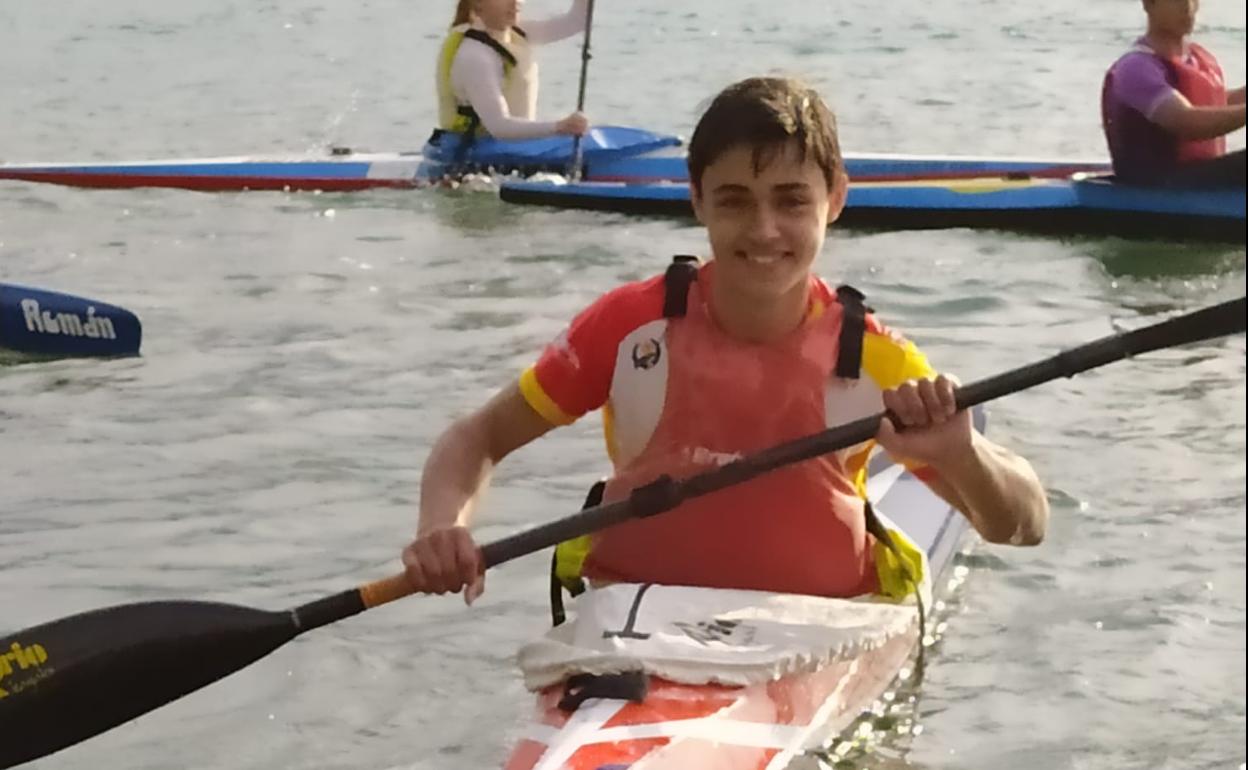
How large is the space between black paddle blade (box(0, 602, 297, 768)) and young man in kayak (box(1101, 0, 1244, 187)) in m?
4.26

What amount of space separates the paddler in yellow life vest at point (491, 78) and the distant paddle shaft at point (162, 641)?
5.04 metres

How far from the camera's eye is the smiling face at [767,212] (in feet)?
8.30

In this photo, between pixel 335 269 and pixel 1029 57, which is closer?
pixel 335 269

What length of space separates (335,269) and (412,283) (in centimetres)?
38

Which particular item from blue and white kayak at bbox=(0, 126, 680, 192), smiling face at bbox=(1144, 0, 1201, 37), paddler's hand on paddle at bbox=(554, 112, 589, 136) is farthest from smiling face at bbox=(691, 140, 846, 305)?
blue and white kayak at bbox=(0, 126, 680, 192)

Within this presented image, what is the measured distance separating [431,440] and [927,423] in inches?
99.3

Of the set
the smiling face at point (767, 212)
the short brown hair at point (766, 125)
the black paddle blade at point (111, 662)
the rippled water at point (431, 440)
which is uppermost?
the short brown hair at point (766, 125)

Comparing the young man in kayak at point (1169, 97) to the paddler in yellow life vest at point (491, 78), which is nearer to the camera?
the young man in kayak at point (1169, 97)

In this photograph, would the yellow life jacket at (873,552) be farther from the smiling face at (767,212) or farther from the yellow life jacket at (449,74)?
the yellow life jacket at (449,74)

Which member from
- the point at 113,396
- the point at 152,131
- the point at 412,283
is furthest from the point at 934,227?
the point at 152,131

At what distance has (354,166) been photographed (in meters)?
8.18

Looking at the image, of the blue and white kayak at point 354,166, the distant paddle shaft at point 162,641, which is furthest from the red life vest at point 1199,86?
the distant paddle shaft at point 162,641

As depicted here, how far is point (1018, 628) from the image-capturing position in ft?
11.6

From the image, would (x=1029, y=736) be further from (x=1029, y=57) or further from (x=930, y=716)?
(x=1029, y=57)
